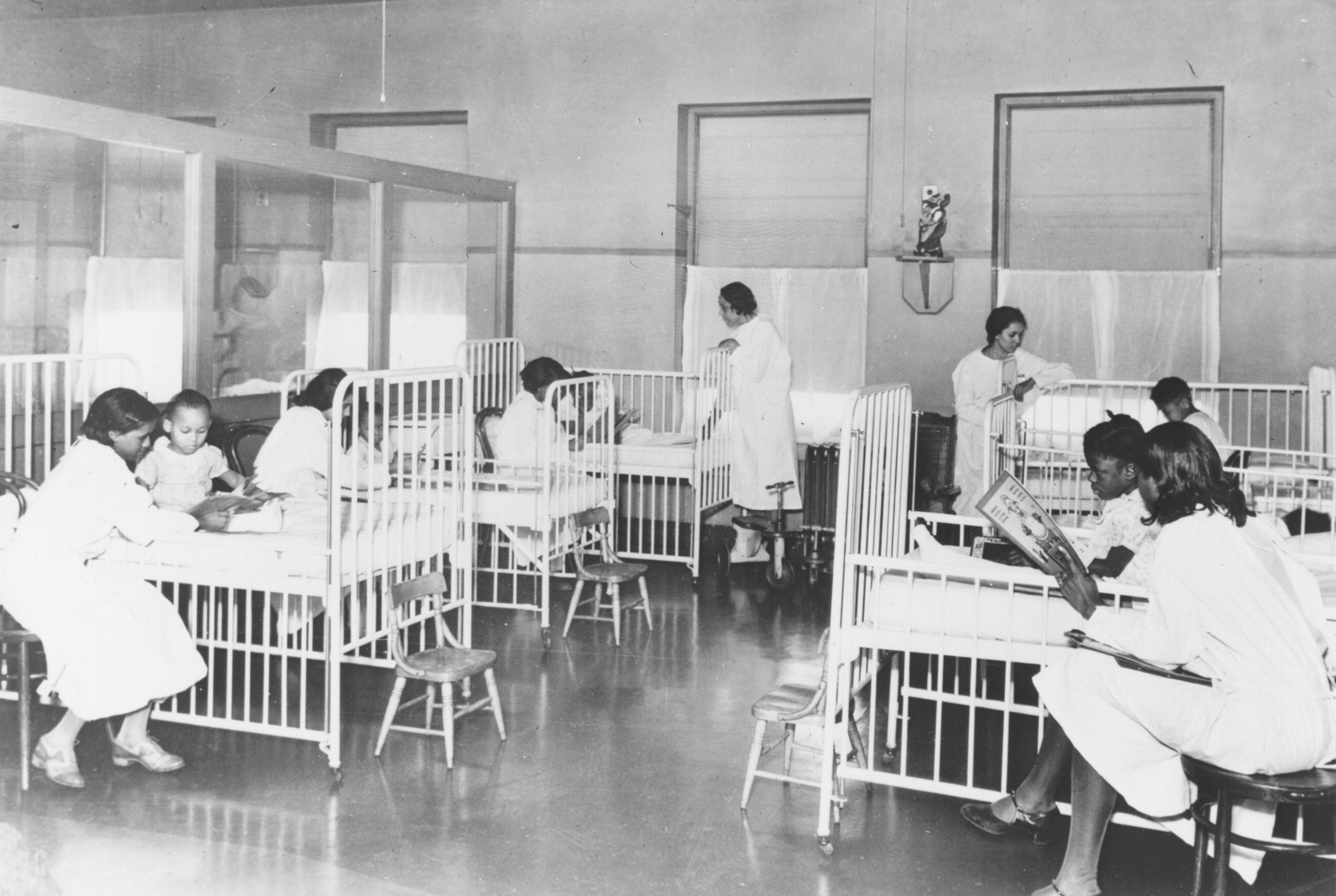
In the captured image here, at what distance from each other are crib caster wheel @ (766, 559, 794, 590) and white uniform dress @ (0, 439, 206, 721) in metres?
3.88

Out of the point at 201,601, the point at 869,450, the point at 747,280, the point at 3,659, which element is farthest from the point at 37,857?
the point at 747,280

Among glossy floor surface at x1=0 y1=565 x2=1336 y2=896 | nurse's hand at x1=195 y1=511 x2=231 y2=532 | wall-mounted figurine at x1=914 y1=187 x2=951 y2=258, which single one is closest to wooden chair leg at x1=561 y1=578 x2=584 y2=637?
glossy floor surface at x1=0 y1=565 x2=1336 y2=896

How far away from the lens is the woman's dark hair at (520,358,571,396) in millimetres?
7047

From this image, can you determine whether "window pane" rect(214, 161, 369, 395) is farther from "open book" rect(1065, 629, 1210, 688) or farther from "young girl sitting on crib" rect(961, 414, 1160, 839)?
"open book" rect(1065, 629, 1210, 688)

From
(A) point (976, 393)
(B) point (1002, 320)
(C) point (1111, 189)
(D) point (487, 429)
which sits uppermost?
(C) point (1111, 189)

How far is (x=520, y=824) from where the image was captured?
13.4ft

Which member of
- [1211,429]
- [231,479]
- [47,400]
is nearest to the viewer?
[47,400]

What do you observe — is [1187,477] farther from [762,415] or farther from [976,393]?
[762,415]

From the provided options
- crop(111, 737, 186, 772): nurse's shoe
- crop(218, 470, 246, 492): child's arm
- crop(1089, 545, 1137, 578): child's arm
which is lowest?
crop(111, 737, 186, 772): nurse's shoe

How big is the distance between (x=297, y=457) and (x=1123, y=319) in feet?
18.0

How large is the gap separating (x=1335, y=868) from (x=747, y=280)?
6.16 m

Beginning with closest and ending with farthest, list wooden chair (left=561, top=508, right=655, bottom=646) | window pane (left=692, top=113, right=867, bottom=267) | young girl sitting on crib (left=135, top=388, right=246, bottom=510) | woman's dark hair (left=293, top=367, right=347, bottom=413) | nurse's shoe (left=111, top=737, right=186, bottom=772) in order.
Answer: nurse's shoe (left=111, top=737, right=186, bottom=772)
young girl sitting on crib (left=135, top=388, right=246, bottom=510)
woman's dark hair (left=293, top=367, right=347, bottom=413)
wooden chair (left=561, top=508, right=655, bottom=646)
window pane (left=692, top=113, right=867, bottom=267)

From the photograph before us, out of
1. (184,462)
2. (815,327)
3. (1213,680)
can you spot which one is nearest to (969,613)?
(1213,680)

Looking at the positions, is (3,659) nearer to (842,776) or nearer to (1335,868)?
(842,776)
